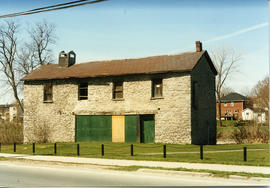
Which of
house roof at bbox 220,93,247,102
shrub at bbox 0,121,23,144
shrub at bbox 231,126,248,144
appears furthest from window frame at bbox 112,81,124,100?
house roof at bbox 220,93,247,102

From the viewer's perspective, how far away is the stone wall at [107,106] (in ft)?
86.1

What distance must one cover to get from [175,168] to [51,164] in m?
6.03

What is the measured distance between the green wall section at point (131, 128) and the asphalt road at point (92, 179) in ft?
45.6

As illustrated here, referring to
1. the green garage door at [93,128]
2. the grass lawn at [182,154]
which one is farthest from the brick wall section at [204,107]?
the green garage door at [93,128]

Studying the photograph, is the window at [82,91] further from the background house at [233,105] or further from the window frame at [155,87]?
the background house at [233,105]

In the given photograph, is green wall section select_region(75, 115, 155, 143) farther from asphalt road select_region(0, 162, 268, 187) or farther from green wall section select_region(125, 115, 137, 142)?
asphalt road select_region(0, 162, 268, 187)

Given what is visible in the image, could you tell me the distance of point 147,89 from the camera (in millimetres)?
27594

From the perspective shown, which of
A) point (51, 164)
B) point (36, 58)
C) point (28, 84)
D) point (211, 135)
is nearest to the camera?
point (51, 164)

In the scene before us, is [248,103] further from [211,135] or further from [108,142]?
[108,142]

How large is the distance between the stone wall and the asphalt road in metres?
13.5

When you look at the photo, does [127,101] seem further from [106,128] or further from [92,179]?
[92,179]

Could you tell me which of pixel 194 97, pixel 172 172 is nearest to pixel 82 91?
pixel 194 97

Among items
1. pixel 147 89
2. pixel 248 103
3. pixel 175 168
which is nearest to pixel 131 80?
pixel 147 89

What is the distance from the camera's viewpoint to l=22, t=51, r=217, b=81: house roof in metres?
27.2
